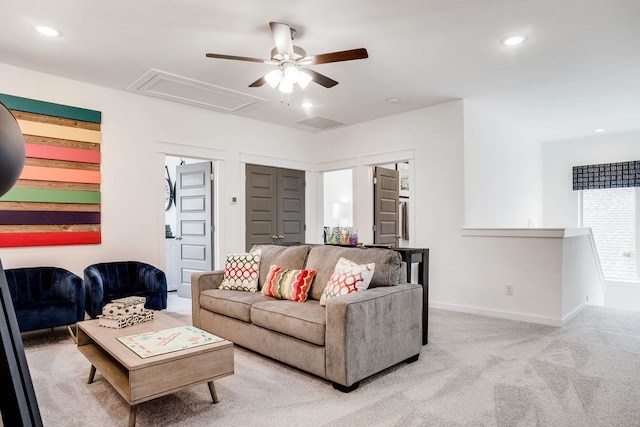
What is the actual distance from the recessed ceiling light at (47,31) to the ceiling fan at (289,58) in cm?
135

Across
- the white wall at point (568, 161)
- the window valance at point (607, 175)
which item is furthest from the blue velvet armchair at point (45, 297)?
the window valance at point (607, 175)

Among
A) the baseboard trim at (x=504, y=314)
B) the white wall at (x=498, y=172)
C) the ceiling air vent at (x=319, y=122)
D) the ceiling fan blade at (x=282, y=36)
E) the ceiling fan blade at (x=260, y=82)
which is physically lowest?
the baseboard trim at (x=504, y=314)

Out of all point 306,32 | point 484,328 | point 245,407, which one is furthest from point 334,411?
point 306,32

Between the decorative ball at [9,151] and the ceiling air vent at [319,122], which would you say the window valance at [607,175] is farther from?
the decorative ball at [9,151]

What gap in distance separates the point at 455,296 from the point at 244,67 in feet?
12.0

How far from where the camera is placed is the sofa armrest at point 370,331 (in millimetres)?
2391

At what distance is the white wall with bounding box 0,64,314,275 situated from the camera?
3965 mm

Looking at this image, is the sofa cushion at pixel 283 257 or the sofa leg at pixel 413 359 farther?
the sofa cushion at pixel 283 257

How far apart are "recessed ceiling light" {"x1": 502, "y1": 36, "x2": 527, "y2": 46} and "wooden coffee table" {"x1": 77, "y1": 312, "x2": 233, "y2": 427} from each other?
3219 millimetres

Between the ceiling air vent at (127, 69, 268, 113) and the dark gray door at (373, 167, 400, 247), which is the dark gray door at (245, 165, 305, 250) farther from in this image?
the dark gray door at (373, 167, 400, 247)

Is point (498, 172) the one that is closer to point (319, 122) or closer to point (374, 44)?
point (319, 122)

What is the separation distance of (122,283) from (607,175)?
751 cm

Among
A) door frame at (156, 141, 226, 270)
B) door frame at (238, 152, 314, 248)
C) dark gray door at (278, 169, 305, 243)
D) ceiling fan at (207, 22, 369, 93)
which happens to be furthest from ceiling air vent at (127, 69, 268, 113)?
dark gray door at (278, 169, 305, 243)

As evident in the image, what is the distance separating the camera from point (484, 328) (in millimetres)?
3949
